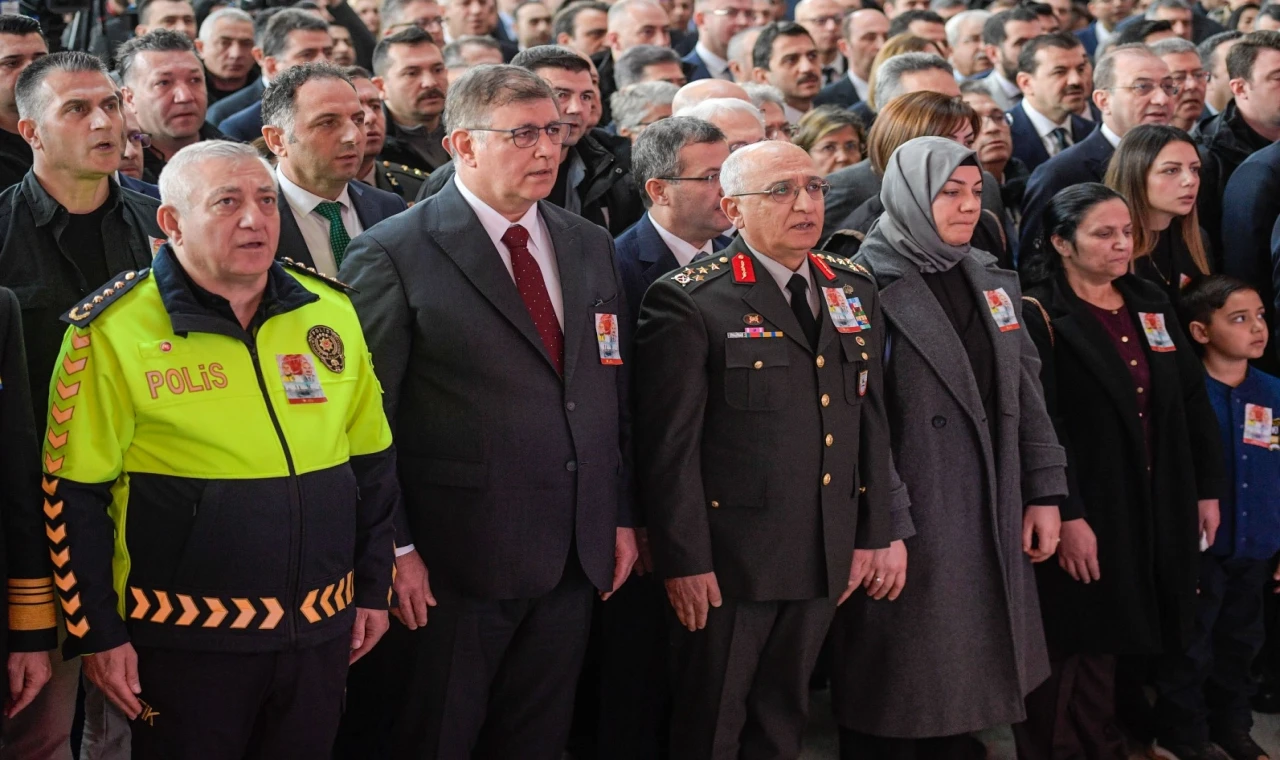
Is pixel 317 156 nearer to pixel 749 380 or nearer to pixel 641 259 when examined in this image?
pixel 641 259

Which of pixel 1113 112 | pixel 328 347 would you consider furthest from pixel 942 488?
pixel 1113 112

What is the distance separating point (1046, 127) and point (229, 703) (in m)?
4.31

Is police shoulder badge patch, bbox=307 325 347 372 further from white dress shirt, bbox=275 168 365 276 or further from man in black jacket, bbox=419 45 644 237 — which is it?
man in black jacket, bbox=419 45 644 237

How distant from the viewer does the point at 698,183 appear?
357 centimetres

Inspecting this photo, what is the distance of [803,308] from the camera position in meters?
3.17

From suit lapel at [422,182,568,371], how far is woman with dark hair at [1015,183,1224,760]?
1543 millimetres

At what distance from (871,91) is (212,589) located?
3774 mm

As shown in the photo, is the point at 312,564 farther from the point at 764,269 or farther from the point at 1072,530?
the point at 1072,530

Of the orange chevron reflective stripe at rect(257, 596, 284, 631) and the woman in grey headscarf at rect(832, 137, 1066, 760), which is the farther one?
the woman in grey headscarf at rect(832, 137, 1066, 760)

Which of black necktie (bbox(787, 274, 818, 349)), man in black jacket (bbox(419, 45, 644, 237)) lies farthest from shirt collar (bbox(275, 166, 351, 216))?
black necktie (bbox(787, 274, 818, 349))

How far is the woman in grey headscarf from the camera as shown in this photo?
132 inches

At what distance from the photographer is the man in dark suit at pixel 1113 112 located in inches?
182

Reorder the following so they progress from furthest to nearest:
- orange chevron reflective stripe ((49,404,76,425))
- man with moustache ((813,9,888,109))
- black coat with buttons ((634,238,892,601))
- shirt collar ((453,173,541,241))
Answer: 1. man with moustache ((813,9,888,109))
2. black coat with buttons ((634,238,892,601))
3. shirt collar ((453,173,541,241))
4. orange chevron reflective stripe ((49,404,76,425))

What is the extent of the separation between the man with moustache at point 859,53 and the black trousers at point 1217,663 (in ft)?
10.8
